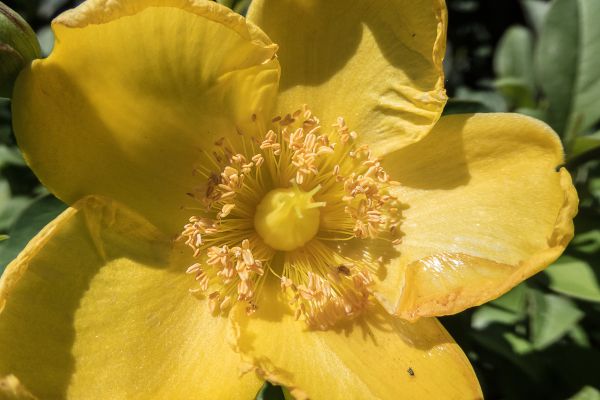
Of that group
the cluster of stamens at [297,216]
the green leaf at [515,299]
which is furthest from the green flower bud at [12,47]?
the green leaf at [515,299]

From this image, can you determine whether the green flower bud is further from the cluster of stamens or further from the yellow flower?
the cluster of stamens

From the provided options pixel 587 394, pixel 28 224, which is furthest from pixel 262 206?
pixel 587 394

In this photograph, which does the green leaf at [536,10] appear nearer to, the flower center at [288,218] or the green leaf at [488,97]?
the green leaf at [488,97]

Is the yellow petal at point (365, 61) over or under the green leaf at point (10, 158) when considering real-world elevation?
over

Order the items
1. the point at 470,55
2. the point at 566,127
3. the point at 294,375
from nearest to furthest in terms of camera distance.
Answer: the point at 294,375 → the point at 566,127 → the point at 470,55

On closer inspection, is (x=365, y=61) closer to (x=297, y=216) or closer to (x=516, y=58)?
(x=297, y=216)

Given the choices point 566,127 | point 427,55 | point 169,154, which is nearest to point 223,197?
point 169,154

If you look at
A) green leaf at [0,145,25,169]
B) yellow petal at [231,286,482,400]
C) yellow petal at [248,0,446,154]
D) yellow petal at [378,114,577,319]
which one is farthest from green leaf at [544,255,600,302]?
green leaf at [0,145,25,169]

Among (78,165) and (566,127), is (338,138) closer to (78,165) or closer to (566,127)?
(78,165)
